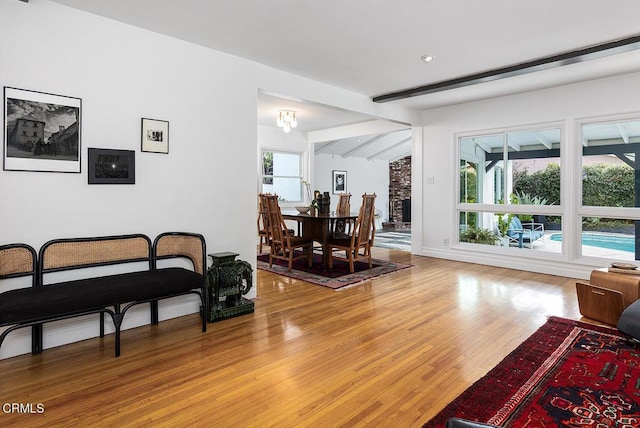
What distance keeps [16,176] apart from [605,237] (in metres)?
6.38

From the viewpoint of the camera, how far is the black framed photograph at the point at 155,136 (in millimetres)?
3195

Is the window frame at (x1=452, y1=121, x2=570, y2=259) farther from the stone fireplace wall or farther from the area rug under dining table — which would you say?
the stone fireplace wall

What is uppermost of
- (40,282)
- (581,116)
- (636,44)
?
(636,44)

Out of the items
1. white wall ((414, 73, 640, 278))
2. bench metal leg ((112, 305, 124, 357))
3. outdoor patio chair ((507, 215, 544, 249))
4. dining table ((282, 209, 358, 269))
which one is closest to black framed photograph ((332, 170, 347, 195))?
white wall ((414, 73, 640, 278))

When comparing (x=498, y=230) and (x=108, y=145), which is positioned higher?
(x=108, y=145)

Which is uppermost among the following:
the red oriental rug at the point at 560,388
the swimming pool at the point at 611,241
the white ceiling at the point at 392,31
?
the white ceiling at the point at 392,31

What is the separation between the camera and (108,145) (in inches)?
118

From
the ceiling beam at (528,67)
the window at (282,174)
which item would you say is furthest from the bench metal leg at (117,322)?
the window at (282,174)

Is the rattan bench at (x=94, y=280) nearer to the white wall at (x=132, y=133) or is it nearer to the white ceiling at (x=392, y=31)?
the white wall at (x=132, y=133)

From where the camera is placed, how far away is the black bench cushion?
7.15 ft

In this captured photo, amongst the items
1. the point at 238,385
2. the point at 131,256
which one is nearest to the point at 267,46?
the point at 131,256

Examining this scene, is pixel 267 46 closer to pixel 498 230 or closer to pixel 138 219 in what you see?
pixel 138 219

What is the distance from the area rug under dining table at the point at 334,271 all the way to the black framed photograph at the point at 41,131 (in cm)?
296

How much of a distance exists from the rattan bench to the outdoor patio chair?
4.71 metres
